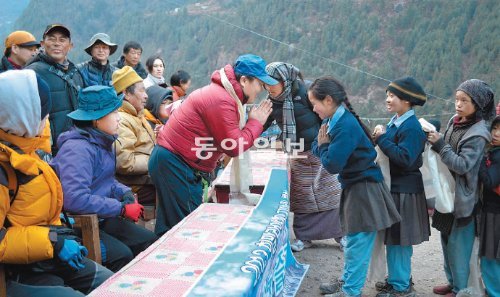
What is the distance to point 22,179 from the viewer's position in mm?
1826

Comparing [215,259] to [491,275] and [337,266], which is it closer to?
[491,275]

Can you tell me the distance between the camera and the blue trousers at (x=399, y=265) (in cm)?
334

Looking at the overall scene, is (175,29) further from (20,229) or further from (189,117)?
(20,229)

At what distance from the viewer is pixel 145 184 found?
11.8 feet

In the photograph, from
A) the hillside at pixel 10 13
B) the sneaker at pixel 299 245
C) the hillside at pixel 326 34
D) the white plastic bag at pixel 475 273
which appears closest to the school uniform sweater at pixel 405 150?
the white plastic bag at pixel 475 273

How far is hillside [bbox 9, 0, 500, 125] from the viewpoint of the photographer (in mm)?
12078

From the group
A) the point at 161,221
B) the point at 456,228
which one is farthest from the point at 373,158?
the point at 161,221

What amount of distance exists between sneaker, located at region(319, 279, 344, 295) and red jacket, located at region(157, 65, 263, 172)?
4.31ft

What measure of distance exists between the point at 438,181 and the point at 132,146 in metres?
2.11

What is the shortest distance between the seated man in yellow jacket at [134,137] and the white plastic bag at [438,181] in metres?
1.94

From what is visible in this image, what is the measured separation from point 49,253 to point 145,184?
178cm

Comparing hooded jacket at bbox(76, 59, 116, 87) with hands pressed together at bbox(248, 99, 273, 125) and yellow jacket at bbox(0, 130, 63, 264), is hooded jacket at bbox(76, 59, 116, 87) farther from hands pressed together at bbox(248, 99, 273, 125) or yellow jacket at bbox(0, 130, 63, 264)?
yellow jacket at bbox(0, 130, 63, 264)

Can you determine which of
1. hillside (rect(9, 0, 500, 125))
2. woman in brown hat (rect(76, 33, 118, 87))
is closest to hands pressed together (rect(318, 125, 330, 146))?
woman in brown hat (rect(76, 33, 118, 87))

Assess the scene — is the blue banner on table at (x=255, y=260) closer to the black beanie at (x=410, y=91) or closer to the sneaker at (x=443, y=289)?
the black beanie at (x=410, y=91)
